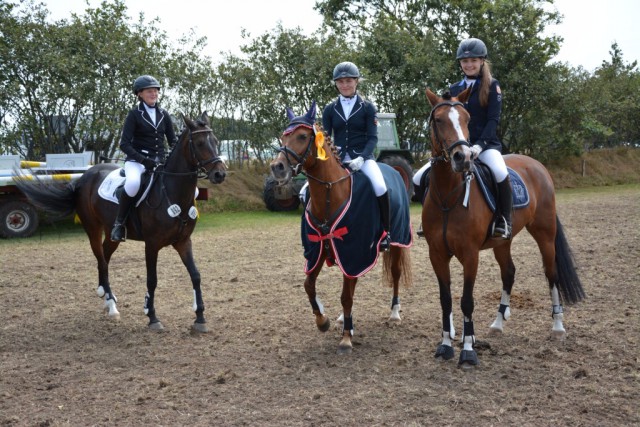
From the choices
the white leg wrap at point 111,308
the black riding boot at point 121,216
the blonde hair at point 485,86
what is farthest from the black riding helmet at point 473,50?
the white leg wrap at point 111,308

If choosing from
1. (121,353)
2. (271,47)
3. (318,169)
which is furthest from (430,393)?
(271,47)

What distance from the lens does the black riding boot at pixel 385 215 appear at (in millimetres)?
5551

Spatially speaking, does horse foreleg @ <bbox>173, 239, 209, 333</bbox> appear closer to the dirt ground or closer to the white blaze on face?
the dirt ground

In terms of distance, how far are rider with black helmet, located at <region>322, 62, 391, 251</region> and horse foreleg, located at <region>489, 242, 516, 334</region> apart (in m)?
1.18

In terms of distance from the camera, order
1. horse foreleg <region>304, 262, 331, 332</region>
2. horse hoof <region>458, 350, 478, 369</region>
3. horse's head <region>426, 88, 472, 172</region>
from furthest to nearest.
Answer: horse foreleg <region>304, 262, 331, 332</region> → horse hoof <region>458, 350, 478, 369</region> → horse's head <region>426, 88, 472, 172</region>

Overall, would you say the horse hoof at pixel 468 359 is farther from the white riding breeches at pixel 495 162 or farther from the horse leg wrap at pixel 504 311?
the white riding breeches at pixel 495 162

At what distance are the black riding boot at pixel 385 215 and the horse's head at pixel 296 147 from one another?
84 centimetres

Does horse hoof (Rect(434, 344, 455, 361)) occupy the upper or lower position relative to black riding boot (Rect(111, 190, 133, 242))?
lower

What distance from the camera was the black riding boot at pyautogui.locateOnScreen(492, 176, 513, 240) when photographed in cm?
512

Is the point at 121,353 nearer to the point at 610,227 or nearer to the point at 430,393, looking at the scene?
the point at 430,393

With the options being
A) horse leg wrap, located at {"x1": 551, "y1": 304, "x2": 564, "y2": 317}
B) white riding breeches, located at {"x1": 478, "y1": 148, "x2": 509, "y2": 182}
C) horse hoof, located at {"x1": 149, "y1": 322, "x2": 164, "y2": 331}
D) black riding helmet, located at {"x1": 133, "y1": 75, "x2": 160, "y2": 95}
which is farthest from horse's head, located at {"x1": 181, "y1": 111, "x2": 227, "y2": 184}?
horse leg wrap, located at {"x1": 551, "y1": 304, "x2": 564, "y2": 317}

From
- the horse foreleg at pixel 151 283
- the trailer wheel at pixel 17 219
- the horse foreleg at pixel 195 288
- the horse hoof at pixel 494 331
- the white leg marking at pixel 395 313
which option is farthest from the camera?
the trailer wheel at pixel 17 219

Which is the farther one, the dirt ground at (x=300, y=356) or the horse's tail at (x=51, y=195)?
the horse's tail at (x=51, y=195)

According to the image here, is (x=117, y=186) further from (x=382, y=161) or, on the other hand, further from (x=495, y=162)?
(x=382, y=161)
